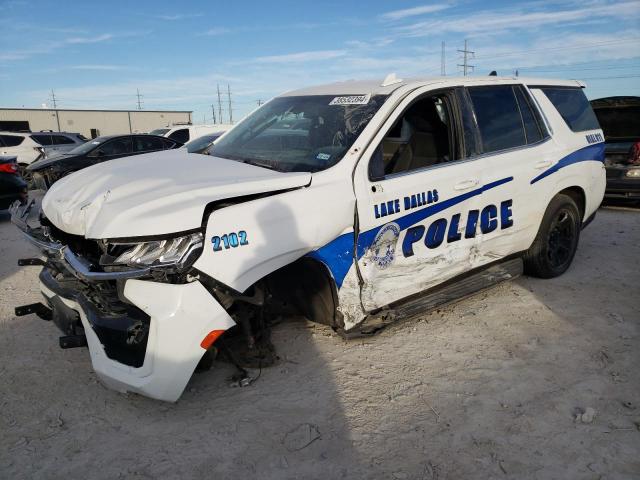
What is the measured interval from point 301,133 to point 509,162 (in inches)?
69.2

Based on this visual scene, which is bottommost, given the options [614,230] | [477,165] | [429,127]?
[614,230]

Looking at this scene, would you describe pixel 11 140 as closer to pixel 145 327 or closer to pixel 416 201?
pixel 145 327

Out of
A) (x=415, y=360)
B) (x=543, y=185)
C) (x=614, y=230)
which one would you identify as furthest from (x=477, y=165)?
(x=614, y=230)

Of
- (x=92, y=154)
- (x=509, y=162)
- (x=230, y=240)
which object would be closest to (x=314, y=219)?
(x=230, y=240)

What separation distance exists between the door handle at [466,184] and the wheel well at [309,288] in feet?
4.09

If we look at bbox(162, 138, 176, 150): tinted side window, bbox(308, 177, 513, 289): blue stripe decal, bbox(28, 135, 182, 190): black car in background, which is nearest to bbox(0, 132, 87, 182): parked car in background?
bbox(28, 135, 182, 190): black car in background

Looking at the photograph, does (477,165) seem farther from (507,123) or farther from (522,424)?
(522,424)

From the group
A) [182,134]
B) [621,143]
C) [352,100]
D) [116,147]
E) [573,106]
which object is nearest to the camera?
[352,100]

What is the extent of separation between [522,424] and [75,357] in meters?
3.02

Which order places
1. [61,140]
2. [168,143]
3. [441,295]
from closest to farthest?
[441,295] < [168,143] < [61,140]

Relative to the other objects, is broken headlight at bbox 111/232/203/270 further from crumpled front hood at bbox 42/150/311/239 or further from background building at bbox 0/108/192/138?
background building at bbox 0/108/192/138

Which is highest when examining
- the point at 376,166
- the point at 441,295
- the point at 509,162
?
the point at 376,166

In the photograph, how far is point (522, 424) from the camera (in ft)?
8.68

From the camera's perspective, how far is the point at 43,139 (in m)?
15.4
